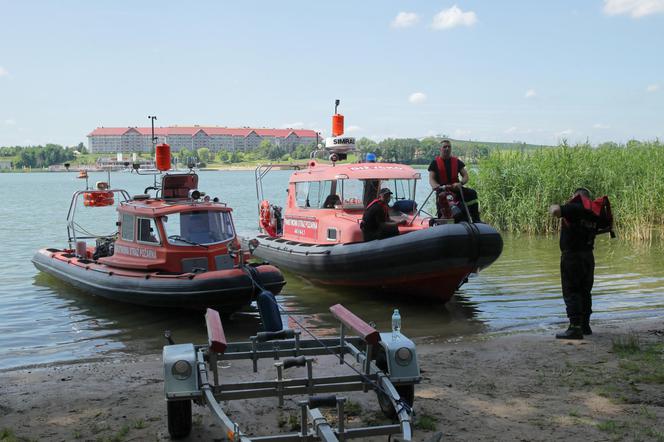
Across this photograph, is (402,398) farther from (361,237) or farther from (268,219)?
(268,219)

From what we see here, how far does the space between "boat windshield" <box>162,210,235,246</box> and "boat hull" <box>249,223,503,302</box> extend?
6.42 ft

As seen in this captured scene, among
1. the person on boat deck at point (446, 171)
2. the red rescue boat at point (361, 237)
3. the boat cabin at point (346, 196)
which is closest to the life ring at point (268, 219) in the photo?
the red rescue boat at point (361, 237)


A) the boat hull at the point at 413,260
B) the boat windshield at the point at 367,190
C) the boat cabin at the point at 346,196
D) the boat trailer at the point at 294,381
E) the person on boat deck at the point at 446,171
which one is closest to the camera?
the boat trailer at the point at 294,381

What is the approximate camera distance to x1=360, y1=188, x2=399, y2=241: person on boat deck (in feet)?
37.3

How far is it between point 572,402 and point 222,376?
3274mm

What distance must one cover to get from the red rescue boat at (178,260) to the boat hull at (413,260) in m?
1.57

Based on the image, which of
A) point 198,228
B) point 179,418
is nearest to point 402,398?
point 179,418

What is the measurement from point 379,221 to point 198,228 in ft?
9.60

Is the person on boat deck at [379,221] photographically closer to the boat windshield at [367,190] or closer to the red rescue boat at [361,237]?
the red rescue boat at [361,237]

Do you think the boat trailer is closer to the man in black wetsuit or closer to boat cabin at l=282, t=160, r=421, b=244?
the man in black wetsuit

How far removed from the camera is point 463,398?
231 inches

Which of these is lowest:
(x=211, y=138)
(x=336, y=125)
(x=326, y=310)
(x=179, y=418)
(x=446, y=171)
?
(x=326, y=310)

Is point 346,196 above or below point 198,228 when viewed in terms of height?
above

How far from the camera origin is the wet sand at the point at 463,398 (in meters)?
5.14
